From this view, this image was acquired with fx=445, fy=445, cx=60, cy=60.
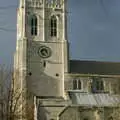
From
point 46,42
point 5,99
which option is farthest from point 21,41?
point 5,99

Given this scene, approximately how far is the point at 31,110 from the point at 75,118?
879 cm

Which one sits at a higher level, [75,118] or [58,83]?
[58,83]

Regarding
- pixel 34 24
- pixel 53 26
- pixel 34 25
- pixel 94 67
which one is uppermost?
pixel 34 24

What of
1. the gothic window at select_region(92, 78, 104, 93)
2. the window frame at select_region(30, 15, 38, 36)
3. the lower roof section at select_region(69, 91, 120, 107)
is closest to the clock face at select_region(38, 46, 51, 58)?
the window frame at select_region(30, 15, 38, 36)

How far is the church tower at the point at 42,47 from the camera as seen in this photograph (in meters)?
82.4

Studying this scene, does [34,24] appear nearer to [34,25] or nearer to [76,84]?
[34,25]

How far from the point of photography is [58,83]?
83.2 m

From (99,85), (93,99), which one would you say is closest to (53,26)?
(99,85)

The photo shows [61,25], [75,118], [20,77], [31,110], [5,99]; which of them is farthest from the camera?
[61,25]

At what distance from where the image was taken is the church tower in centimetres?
8238

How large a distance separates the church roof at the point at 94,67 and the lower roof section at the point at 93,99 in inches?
350

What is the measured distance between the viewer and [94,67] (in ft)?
296

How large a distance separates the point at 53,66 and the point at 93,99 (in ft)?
37.6

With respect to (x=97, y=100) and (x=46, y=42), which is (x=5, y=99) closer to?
(x=97, y=100)
